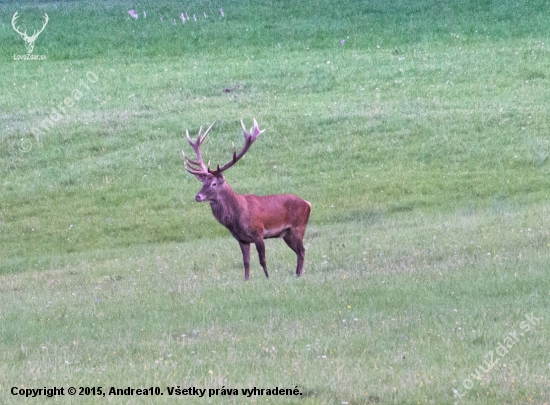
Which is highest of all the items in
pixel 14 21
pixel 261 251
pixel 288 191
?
pixel 14 21

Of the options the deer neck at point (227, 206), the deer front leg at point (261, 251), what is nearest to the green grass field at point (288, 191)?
the deer front leg at point (261, 251)

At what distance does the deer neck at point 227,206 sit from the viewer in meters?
13.3

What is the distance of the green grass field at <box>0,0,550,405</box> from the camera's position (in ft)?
27.1

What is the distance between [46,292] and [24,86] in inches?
799

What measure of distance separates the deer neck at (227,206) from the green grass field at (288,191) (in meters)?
0.92

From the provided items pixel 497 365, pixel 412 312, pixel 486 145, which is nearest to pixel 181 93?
pixel 486 145

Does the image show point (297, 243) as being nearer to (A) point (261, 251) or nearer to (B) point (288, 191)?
(A) point (261, 251)

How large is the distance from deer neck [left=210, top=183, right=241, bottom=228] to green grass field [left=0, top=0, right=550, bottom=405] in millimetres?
919

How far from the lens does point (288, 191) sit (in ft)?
70.2

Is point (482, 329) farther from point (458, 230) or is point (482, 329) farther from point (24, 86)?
point (24, 86)

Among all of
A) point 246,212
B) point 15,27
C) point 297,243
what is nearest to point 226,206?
point 246,212

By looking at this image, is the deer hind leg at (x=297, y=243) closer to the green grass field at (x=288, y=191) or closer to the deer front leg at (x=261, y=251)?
the green grass field at (x=288, y=191)

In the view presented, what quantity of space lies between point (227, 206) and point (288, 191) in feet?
26.9

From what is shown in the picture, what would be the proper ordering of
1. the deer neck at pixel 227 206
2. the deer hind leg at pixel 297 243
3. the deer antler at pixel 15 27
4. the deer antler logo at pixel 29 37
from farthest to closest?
the deer antler at pixel 15 27 → the deer antler logo at pixel 29 37 → the deer hind leg at pixel 297 243 → the deer neck at pixel 227 206
